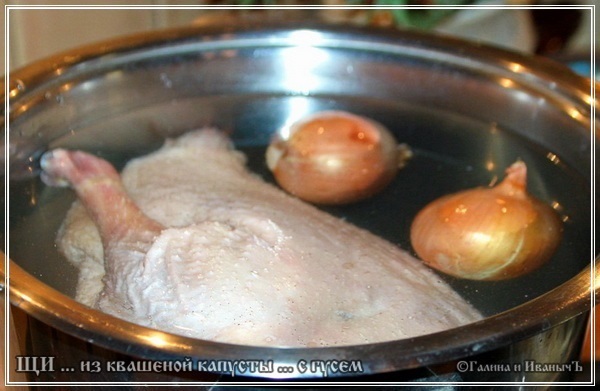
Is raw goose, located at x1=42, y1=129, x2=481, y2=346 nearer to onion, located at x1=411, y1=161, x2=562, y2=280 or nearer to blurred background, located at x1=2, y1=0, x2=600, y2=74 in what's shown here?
onion, located at x1=411, y1=161, x2=562, y2=280

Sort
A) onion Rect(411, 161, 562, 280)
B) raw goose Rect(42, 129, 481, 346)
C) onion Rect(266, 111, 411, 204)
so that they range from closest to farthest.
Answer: raw goose Rect(42, 129, 481, 346) < onion Rect(411, 161, 562, 280) < onion Rect(266, 111, 411, 204)

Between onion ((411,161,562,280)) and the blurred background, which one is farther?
the blurred background

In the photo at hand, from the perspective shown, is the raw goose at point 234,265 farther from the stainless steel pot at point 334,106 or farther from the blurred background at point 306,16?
the blurred background at point 306,16

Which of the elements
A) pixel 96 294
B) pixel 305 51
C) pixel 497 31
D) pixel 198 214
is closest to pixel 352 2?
pixel 497 31

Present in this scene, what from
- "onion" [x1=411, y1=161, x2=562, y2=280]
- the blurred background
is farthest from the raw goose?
the blurred background

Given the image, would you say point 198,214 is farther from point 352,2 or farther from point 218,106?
point 352,2
